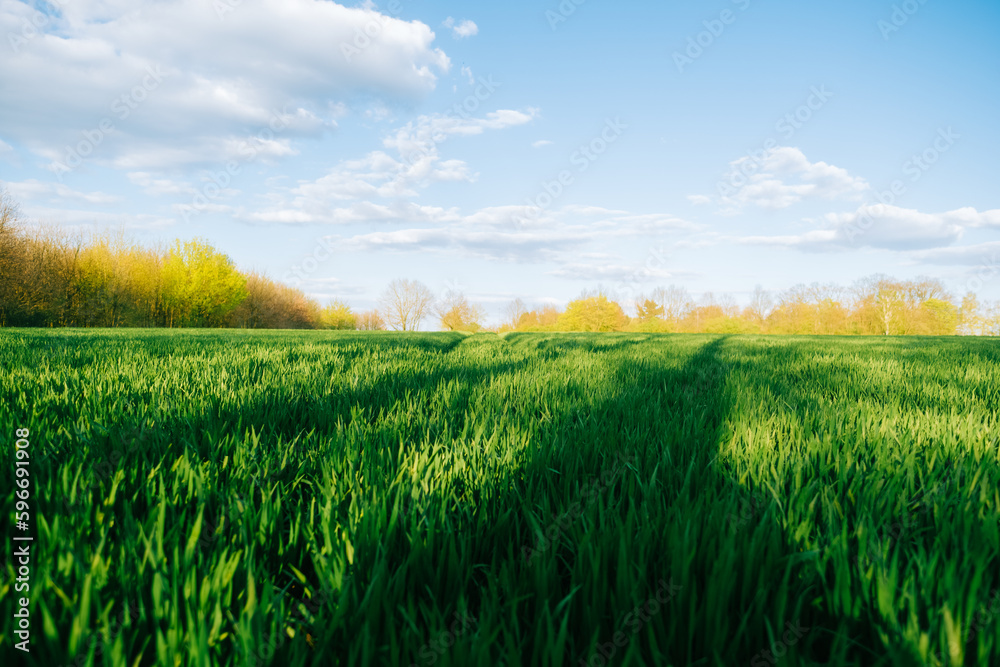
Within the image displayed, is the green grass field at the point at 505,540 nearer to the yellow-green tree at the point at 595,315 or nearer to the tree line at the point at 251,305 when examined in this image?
the tree line at the point at 251,305

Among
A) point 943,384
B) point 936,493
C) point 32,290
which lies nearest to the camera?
point 936,493

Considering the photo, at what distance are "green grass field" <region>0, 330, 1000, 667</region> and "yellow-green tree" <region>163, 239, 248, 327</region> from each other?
145ft

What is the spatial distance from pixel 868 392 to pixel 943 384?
1028 millimetres

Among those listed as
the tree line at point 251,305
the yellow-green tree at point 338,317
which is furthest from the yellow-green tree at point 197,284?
the yellow-green tree at point 338,317

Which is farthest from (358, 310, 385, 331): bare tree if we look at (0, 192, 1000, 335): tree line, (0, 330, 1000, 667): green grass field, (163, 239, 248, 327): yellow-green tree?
(0, 330, 1000, 667): green grass field

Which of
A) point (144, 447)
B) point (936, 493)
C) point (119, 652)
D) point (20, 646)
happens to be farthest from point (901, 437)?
point (144, 447)

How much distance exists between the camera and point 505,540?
3.46 ft

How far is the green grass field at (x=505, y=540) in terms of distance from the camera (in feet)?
2.21

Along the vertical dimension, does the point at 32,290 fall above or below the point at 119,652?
above

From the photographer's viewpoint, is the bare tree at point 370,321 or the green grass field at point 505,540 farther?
the bare tree at point 370,321

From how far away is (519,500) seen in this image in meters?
1.21

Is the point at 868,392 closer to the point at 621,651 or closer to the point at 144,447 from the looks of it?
the point at 621,651

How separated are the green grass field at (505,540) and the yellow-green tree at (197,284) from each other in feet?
145

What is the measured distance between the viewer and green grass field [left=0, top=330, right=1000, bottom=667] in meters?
0.67
